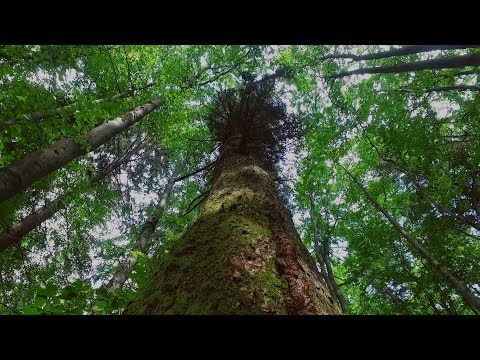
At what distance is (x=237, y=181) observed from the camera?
4.15 m

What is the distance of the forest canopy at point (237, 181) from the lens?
8.16 feet

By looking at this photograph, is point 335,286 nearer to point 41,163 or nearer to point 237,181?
point 237,181

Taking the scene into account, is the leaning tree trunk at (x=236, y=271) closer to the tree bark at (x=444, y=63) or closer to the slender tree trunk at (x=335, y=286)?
the tree bark at (x=444, y=63)

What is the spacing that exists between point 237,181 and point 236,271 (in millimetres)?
2212

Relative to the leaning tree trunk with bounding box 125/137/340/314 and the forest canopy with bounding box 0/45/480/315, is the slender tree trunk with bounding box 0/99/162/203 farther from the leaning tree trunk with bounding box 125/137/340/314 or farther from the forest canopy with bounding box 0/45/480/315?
the leaning tree trunk with bounding box 125/137/340/314

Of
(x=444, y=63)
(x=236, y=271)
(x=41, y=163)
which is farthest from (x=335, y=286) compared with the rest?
(x=236, y=271)

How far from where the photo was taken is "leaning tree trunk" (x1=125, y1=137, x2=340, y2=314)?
5.74 feet

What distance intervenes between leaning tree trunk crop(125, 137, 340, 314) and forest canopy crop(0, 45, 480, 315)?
1cm

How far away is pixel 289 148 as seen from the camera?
8.82 metres

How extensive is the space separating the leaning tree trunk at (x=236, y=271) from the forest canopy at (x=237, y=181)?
14 millimetres

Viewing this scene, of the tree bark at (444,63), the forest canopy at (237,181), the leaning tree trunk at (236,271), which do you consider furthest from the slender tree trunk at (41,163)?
the tree bark at (444,63)
